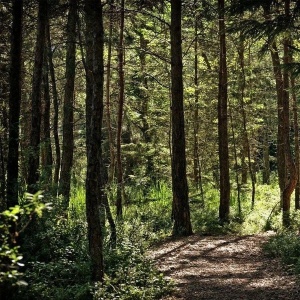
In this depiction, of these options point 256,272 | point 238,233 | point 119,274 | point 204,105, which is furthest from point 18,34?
point 204,105

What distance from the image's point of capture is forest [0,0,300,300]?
23.3 feet

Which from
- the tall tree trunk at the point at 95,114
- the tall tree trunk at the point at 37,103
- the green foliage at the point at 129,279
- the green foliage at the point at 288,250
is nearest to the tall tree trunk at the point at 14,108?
the tall tree trunk at the point at 37,103

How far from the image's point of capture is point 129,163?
85.8ft

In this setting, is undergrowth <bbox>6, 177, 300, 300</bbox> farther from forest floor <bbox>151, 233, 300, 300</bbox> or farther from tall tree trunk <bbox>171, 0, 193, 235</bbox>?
tall tree trunk <bbox>171, 0, 193, 235</bbox>

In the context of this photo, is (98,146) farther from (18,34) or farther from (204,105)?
(204,105)

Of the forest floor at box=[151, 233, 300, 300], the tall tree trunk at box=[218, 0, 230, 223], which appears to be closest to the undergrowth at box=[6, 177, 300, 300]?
the forest floor at box=[151, 233, 300, 300]

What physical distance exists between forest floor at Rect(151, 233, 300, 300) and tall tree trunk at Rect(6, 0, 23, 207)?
3.57 metres

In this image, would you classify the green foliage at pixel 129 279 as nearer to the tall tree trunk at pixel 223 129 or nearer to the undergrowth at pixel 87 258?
the undergrowth at pixel 87 258

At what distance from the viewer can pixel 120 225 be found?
1153cm

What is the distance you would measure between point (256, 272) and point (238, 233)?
597 centimetres

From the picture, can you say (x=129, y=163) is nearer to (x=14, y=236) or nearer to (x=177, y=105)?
(x=177, y=105)

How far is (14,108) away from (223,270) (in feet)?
18.3

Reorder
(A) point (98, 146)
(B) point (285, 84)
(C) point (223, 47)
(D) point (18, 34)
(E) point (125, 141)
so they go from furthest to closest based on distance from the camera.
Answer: (E) point (125, 141)
(C) point (223, 47)
(B) point (285, 84)
(D) point (18, 34)
(A) point (98, 146)

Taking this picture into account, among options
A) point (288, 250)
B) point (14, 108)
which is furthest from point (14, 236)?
point (288, 250)
